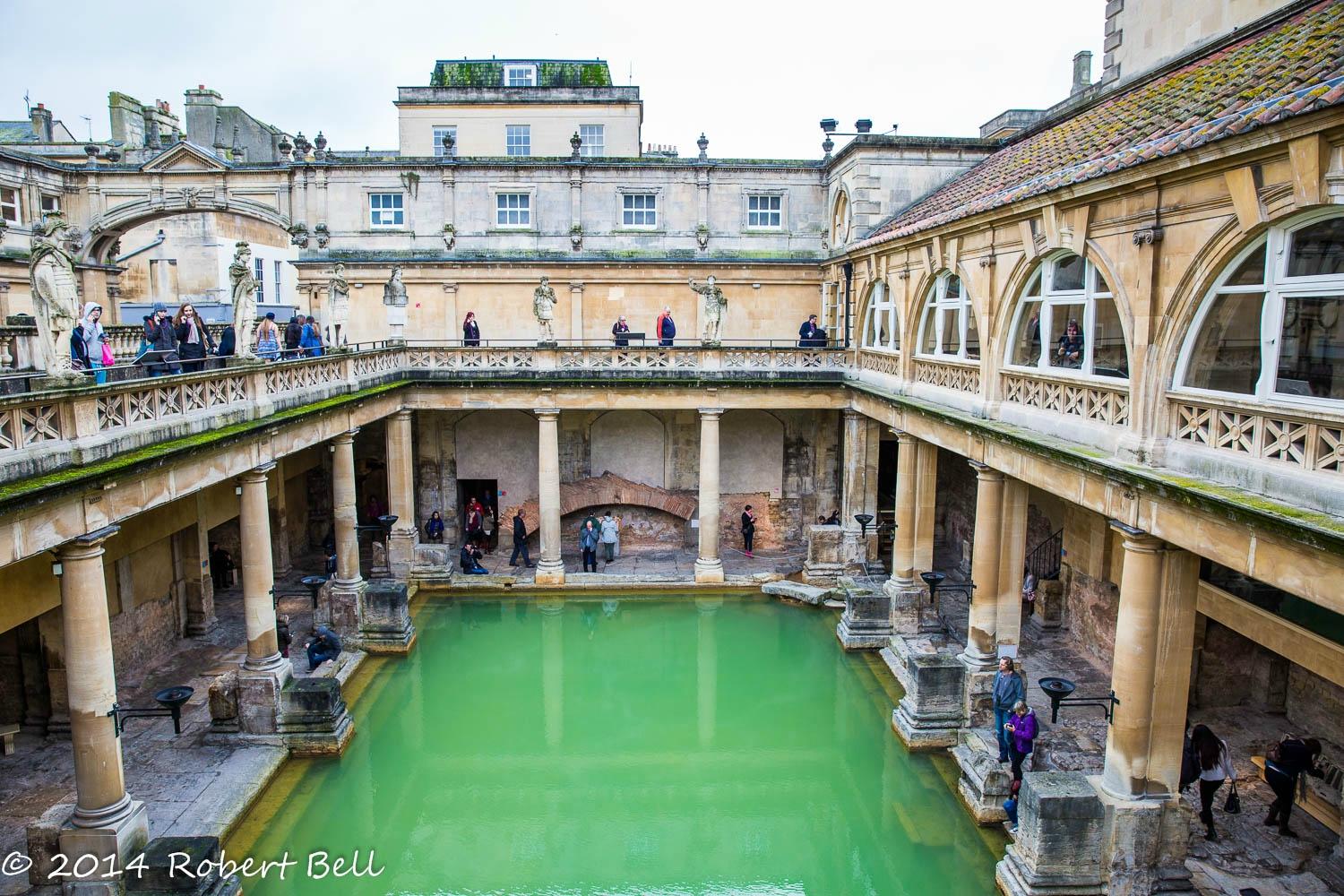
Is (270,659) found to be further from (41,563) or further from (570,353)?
(570,353)

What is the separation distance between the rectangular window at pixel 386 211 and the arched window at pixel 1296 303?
78.4 ft

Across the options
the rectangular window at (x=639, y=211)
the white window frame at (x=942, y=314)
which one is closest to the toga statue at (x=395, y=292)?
the rectangular window at (x=639, y=211)

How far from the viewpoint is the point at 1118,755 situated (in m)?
11.0

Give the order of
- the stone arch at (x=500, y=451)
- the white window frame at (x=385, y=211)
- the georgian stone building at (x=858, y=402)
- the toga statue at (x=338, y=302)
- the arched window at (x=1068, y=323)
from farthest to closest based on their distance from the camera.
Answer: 1. the stone arch at (x=500, y=451)
2. the white window frame at (x=385, y=211)
3. the toga statue at (x=338, y=302)
4. the arched window at (x=1068, y=323)
5. the georgian stone building at (x=858, y=402)

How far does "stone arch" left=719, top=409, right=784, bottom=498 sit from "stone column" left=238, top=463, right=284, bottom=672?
1588 cm

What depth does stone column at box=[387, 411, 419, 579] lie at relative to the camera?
24.0m

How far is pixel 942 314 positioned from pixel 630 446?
13177mm

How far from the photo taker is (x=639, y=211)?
28.3 m

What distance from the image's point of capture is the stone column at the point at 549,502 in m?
24.3

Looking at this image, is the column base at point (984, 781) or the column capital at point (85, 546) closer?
the column capital at point (85, 546)

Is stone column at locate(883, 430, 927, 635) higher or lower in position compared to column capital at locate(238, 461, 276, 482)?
lower

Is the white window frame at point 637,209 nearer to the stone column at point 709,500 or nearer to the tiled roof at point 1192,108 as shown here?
the stone column at point 709,500

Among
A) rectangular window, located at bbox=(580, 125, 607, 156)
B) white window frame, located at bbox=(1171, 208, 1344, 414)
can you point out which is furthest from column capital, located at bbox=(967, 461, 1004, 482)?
rectangular window, located at bbox=(580, 125, 607, 156)

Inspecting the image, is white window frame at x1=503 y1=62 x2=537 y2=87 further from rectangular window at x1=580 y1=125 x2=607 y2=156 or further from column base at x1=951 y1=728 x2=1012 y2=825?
column base at x1=951 y1=728 x2=1012 y2=825
